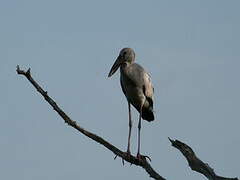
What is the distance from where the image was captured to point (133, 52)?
55.1 ft

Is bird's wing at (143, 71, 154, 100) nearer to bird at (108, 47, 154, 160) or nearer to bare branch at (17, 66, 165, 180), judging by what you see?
bird at (108, 47, 154, 160)

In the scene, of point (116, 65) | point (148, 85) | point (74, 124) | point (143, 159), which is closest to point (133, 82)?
point (148, 85)

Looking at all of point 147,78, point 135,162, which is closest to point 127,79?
point 147,78

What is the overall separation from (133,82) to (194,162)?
230 inches

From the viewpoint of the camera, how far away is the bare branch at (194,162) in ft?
33.9

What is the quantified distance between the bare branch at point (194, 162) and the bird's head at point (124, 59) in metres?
5.67

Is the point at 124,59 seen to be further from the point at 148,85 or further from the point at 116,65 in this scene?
the point at 148,85

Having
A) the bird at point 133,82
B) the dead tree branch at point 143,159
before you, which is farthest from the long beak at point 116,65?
the dead tree branch at point 143,159

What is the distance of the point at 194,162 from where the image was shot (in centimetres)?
1070

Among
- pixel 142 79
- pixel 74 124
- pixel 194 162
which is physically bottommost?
pixel 194 162

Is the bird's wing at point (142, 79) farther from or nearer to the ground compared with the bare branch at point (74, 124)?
farther from the ground

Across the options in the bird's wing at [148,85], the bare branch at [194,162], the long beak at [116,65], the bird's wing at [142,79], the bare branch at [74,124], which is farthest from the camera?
the long beak at [116,65]

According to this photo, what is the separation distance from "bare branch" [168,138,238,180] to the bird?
5.31m

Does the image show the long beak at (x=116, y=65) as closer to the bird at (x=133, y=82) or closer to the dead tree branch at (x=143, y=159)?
the bird at (x=133, y=82)
